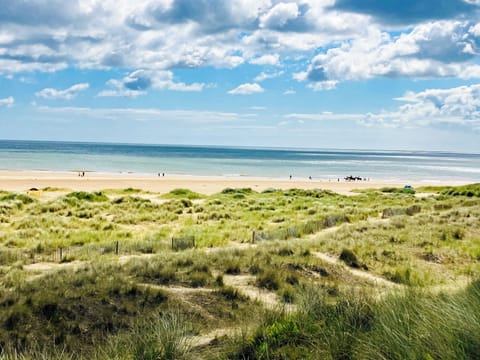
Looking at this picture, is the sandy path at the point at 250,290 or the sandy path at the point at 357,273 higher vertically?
the sandy path at the point at 250,290

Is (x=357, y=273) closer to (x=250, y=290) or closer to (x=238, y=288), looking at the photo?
(x=250, y=290)

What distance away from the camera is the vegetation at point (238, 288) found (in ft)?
18.1

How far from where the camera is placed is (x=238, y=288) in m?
11.5

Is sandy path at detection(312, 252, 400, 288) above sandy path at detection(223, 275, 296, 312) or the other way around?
the other way around

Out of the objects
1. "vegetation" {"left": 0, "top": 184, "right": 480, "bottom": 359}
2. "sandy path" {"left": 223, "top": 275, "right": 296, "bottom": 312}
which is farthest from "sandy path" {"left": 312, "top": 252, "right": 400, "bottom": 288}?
"sandy path" {"left": 223, "top": 275, "right": 296, "bottom": 312}

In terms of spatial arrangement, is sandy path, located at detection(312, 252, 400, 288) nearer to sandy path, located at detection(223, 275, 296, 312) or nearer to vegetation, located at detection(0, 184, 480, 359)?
vegetation, located at detection(0, 184, 480, 359)

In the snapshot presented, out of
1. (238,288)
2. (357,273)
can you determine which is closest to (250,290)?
(238,288)

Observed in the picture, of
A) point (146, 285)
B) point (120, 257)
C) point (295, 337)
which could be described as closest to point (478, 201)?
point (120, 257)

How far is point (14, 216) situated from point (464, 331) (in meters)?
27.3

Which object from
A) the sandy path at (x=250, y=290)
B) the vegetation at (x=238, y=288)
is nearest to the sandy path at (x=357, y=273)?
the vegetation at (x=238, y=288)

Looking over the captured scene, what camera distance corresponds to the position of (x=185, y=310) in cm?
970

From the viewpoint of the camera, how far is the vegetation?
5523 mm

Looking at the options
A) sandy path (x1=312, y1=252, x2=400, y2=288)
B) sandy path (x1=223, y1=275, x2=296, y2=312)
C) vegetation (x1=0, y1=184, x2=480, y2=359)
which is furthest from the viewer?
sandy path (x1=312, y1=252, x2=400, y2=288)

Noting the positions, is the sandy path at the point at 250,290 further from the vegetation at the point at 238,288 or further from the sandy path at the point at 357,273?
the sandy path at the point at 357,273
